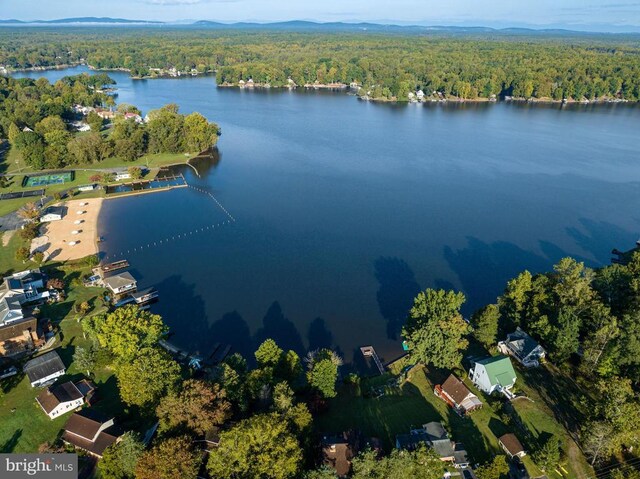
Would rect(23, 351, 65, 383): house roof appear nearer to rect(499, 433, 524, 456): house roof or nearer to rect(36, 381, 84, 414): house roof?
rect(36, 381, 84, 414): house roof

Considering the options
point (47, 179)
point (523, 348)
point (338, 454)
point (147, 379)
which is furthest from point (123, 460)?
point (47, 179)

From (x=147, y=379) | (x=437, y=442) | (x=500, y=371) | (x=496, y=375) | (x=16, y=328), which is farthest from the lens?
(x=16, y=328)

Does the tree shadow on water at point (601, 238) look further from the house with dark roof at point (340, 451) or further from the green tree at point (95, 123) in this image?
the green tree at point (95, 123)

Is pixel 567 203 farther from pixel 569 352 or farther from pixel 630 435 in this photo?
pixel 630 435

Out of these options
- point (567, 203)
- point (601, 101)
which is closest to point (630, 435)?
point (567, 203)

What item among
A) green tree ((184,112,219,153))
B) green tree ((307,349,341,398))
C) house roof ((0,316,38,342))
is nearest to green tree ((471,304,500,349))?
green tree ((307,349,341,398))

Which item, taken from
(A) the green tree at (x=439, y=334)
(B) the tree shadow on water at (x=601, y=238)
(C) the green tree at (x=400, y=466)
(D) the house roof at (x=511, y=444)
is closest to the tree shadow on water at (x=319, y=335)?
(A) the green tree at (x=439, y=334)

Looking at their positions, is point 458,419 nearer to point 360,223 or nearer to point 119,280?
point 360,223
